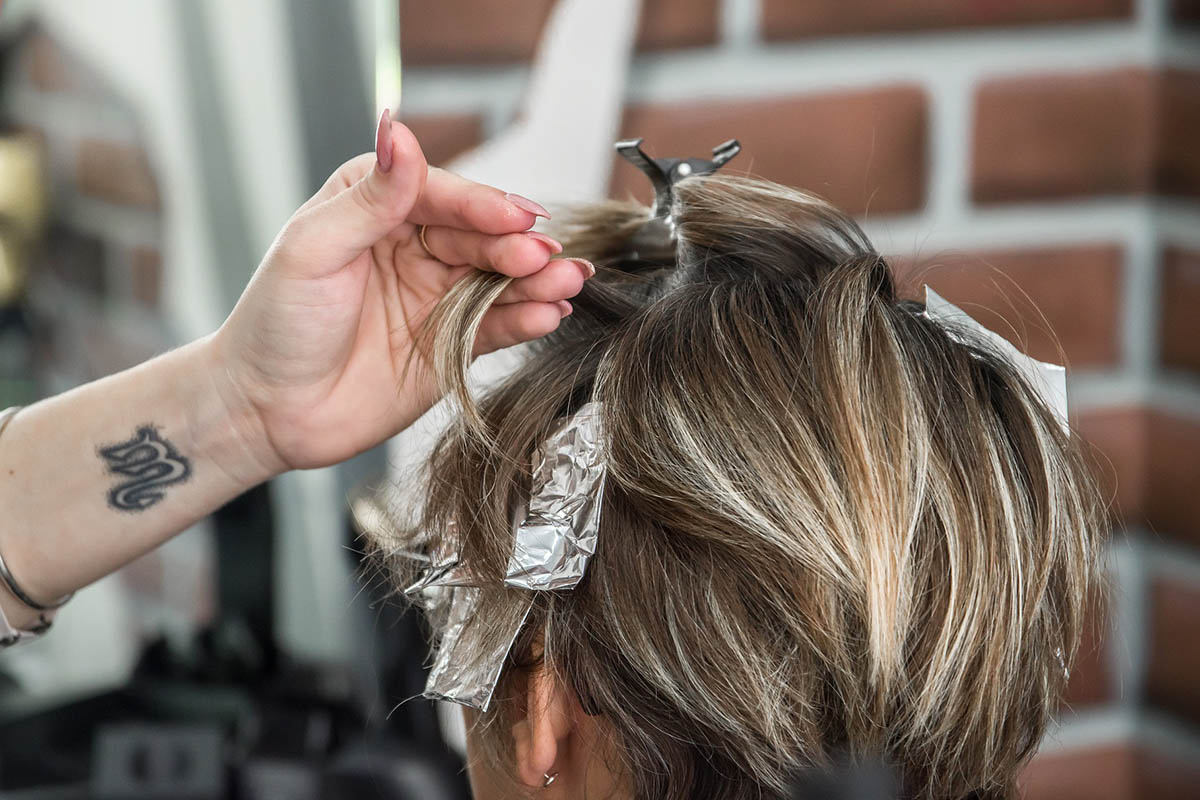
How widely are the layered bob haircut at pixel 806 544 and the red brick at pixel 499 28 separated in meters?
0.28

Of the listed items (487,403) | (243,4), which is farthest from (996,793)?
(243,4)

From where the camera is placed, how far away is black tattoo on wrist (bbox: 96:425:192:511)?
53cm

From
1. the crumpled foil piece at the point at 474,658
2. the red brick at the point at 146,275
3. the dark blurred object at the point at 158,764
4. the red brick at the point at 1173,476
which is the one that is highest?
the red brick at the point at 146,275

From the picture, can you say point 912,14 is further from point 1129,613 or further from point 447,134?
point 1129,613

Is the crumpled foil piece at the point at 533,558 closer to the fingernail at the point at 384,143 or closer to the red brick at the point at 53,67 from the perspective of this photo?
the fingernail at the point at 384,143

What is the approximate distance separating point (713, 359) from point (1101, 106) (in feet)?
1.54

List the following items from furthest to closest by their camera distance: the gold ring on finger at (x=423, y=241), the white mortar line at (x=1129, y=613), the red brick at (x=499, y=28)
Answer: the white mortar line at (x=1129, y=613)
the red brick at (x=499, y=28)
the gold ring on finger at (x=423, y=241)

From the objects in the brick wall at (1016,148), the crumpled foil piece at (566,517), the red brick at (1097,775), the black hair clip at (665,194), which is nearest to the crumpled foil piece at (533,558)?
the crumpled foil piece at (566,517)

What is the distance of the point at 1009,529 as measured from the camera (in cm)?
41

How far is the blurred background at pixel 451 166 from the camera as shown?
27.0 inches

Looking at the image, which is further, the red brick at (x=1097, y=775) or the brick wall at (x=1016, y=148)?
the red brick at (x=1097, y=775)

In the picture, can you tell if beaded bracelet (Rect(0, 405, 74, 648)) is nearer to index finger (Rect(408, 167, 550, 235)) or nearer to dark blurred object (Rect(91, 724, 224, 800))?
dark blurred object (Rect(91, 724, 224, 800))

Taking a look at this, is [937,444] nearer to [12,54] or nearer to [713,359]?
[713,359]

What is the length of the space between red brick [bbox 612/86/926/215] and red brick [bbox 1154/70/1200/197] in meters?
0.17
